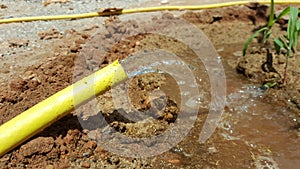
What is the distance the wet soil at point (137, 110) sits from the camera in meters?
2.46

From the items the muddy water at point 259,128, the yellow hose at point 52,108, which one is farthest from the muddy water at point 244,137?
the yellow hose at point 52,108

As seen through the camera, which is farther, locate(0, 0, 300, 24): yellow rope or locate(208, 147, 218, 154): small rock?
locate(0, 0, 300, 24): yellow rope

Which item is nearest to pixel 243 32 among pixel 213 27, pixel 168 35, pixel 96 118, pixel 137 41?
pixel 213 27

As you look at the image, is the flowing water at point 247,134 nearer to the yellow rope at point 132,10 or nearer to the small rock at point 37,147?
the small rock at point 37,147

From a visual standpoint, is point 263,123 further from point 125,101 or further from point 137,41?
point 137,41

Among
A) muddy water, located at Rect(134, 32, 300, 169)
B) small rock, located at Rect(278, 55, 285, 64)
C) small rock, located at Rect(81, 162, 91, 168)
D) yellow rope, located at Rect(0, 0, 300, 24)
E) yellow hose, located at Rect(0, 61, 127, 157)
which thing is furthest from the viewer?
yellow rope, located at Rect(0, 0, 300, 24)

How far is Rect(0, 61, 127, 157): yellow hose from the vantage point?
2271 millimetres

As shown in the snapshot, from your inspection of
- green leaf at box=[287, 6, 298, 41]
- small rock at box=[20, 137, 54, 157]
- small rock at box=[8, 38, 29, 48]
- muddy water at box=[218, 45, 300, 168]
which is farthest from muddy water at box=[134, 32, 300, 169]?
small rock at box=[8, 38, 29, 48]

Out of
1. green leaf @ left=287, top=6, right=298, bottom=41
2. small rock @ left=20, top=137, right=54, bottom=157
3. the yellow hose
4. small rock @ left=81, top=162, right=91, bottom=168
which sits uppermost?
green leaf @ left=287, top=6, right=298, bottom=41

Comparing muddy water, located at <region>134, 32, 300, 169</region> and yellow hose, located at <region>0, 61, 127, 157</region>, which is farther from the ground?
yellow hose, located at <region>0, 61, 127, 157</region>

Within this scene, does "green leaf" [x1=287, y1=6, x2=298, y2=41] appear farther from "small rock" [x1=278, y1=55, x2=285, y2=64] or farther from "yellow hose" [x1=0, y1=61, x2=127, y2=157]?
"yellow hose" [x1=0, y1=61, x2=127, y2=157]

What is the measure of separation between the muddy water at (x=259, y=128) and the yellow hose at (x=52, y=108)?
1.06 m

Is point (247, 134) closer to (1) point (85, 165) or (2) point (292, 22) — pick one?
(2) point (292, 22)

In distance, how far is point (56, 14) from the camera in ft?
16.1
